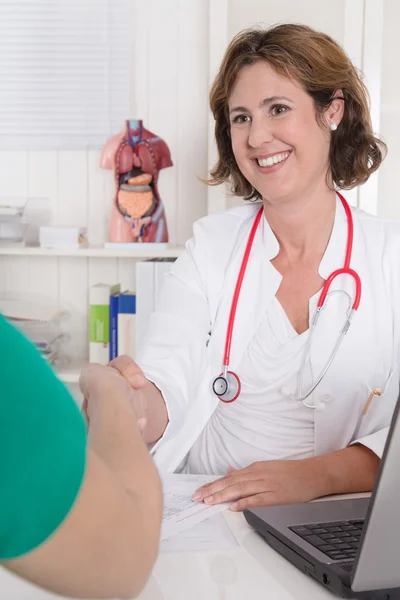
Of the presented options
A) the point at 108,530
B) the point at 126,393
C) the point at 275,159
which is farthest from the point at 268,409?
the point at 108,530

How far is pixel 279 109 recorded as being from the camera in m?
1.80

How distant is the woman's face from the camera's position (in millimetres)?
1775

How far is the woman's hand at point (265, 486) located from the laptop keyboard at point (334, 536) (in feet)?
0.60

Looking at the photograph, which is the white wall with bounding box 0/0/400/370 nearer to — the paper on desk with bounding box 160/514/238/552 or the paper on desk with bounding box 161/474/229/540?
the paper on desk with bounding box 161/474/229/540

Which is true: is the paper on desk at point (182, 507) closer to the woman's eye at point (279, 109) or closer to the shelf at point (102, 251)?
the woman's eye at point (279, 109)

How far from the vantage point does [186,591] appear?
987 mm

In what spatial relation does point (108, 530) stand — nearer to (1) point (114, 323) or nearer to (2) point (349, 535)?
(2) point (349, 535)

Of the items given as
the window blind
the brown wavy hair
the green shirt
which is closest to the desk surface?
the green shirt

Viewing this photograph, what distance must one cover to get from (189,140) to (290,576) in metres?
2.21

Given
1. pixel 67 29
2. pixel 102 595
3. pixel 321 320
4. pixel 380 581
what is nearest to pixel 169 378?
pixel 321 320

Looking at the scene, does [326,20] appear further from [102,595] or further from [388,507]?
[102,595]

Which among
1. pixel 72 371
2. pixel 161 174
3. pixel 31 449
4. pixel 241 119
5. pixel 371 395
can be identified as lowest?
pixel 72 371

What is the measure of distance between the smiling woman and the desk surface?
1.44 ft

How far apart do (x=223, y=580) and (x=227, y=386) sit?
67 centimetres
